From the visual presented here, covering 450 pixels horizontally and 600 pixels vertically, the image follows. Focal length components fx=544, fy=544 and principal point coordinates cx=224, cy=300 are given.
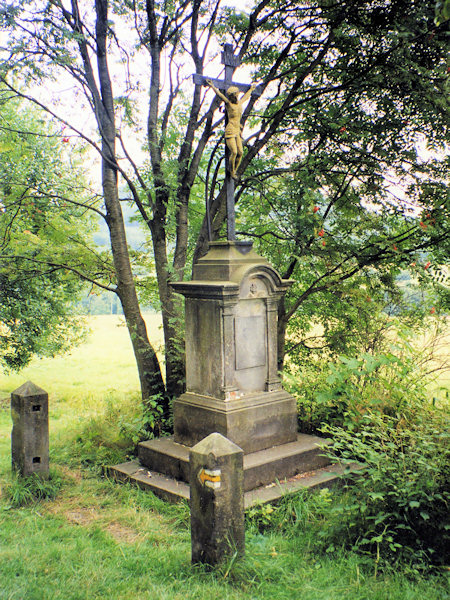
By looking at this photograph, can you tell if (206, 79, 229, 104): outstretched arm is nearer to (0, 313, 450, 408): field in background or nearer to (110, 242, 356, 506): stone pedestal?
(110, 242, 356, 506): stone pedestal

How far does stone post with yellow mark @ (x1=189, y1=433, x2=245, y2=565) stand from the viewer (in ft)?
12.8

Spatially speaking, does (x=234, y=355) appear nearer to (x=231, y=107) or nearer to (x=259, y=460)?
(x=259, y=460)

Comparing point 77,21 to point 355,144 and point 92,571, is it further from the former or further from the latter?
point 92,571

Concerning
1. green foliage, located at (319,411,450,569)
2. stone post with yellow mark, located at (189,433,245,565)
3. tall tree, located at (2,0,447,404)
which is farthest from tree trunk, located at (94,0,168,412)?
green foliage, located at (319,411,450,569)

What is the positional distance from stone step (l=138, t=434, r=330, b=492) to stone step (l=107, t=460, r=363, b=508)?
0.21 ft

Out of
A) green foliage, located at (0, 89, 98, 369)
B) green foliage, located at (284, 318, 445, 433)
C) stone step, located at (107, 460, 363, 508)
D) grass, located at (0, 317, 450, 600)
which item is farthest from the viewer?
green foliage, located at (0, 89, 98, 369)

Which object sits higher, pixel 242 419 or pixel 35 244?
pixel 35 244

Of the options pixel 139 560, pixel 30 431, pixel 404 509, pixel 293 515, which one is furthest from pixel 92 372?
pixel 404 509

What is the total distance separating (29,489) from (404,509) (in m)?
4.00

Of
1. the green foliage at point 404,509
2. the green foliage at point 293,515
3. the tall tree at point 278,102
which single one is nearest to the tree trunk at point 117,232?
the tall tree at point 278,102

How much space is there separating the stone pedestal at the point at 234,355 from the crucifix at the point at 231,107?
0.53 meters

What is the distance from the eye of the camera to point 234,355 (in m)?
6.15

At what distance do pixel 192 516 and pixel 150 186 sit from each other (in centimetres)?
527

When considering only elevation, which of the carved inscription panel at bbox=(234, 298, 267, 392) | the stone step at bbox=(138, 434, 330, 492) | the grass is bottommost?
the grass
